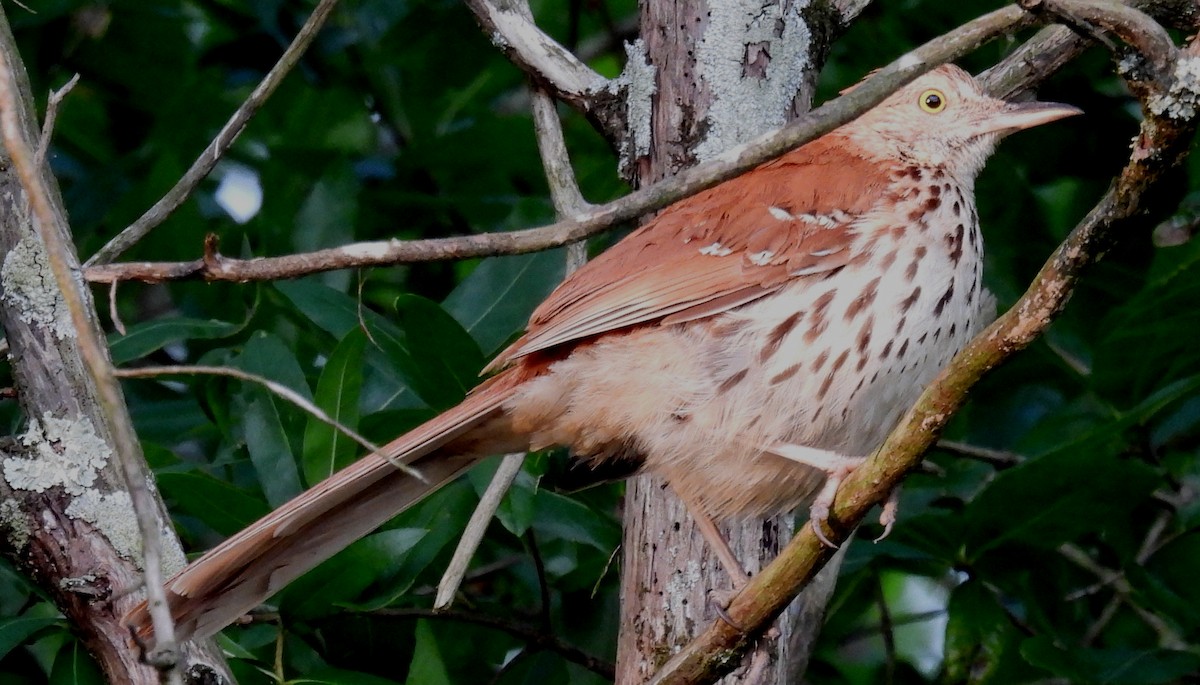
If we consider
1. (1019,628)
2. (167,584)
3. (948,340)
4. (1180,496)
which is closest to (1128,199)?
(948,340)

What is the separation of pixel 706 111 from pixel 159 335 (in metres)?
1.63

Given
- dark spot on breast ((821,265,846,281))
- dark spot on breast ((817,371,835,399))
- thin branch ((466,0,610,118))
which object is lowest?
dark spot on breast ((817,371,835,399))

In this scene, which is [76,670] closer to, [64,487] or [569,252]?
[64,487]

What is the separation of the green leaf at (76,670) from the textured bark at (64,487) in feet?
1.27

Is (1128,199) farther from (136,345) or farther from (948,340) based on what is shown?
(136,345)

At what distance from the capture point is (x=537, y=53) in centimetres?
368

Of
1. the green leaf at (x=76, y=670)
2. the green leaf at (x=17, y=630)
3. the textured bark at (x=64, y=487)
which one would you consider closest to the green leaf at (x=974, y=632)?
the textured bark at (x=64, y=487)

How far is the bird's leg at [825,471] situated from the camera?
2.66 meters

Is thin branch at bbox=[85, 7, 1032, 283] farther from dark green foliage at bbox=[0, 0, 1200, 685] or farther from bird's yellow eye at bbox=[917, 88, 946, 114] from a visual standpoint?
bird's yellow eye at bbox=[917, 88, 946, 114]

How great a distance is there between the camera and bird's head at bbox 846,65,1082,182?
3852 mm

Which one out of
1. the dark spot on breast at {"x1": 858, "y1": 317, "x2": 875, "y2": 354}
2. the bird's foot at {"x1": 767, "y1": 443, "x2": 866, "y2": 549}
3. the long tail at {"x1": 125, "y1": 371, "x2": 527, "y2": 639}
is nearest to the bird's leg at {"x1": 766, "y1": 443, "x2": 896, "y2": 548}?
the bird's foot at {"x1": 767, "y1": 443, "x2": 866, "y2": 549}

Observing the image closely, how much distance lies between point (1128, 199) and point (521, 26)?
1.82m

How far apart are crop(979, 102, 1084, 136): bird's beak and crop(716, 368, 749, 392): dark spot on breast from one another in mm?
969

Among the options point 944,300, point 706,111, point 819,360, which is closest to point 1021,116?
point 944,300
